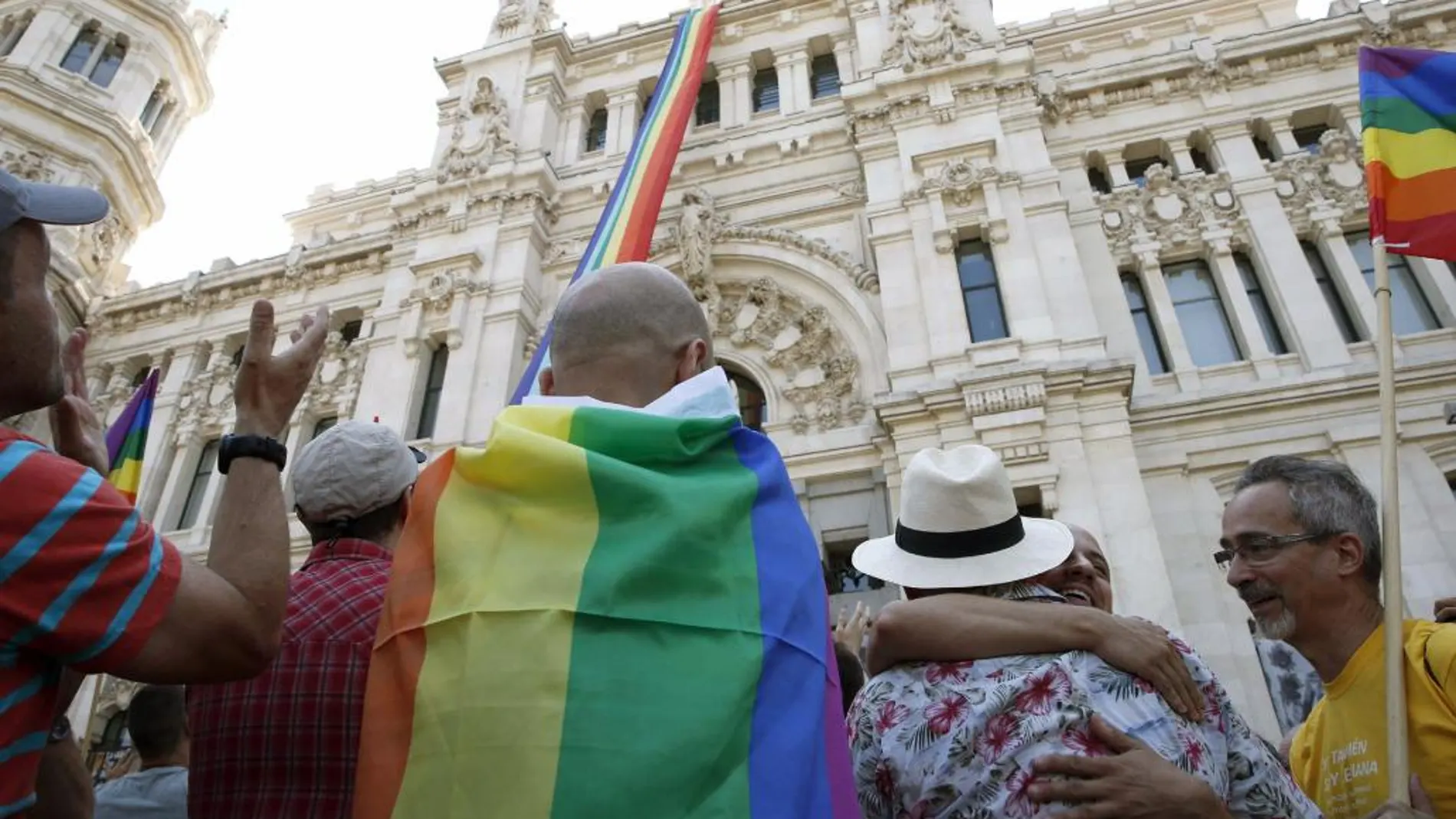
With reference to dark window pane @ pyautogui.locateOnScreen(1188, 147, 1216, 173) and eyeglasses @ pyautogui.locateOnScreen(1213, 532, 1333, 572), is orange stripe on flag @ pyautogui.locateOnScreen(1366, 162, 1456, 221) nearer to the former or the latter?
eyeglasses @ pyautogui.locateOnScreen(1213, 532, 1333, 572)

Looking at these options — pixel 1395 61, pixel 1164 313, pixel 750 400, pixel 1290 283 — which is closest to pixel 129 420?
pixel 750 400

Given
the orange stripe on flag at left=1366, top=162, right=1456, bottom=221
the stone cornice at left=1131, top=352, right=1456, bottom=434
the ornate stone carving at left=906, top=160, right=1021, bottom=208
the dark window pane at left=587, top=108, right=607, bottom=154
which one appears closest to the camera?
the orange stripe on flag at left=1366, top=162, right=1456, bottom=221

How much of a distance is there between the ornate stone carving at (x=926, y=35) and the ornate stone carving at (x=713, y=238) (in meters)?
3.77

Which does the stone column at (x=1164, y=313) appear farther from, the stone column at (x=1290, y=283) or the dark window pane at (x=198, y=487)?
the dark window pane at (x=198, y=487)

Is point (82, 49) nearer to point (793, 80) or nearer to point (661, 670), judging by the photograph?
point (793, 80)

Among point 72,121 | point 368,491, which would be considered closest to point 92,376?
point 72,121

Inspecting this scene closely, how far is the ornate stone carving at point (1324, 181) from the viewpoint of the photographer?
1259cm

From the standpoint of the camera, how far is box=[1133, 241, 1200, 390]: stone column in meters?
11.9

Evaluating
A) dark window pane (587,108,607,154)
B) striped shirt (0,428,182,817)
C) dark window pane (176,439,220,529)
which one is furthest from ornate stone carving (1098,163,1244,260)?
dark window pane (176,439,220,529)

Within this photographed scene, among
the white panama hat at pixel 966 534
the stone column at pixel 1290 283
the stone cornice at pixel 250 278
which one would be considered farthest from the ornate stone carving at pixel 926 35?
the white panama hat at pixel 966 534

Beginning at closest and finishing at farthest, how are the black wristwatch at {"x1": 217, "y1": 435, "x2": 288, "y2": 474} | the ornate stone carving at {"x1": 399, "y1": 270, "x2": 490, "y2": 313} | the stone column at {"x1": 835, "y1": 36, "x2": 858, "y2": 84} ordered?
the black wristwatch at {"x1": 217, "y1": 435, "x2": 288, "y2": 474} < the ornate stone carving at {"x1": 399, "y1": 270, "x2": 490, "y2": 313} < the stone column at {"x1": 835, "y1": 36, "x2": 858, "y2": 84}

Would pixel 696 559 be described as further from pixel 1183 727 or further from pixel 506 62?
pixel 506 62

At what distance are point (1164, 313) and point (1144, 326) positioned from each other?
0.34 meters

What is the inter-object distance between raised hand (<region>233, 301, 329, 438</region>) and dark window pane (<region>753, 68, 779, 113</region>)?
16620 mm
